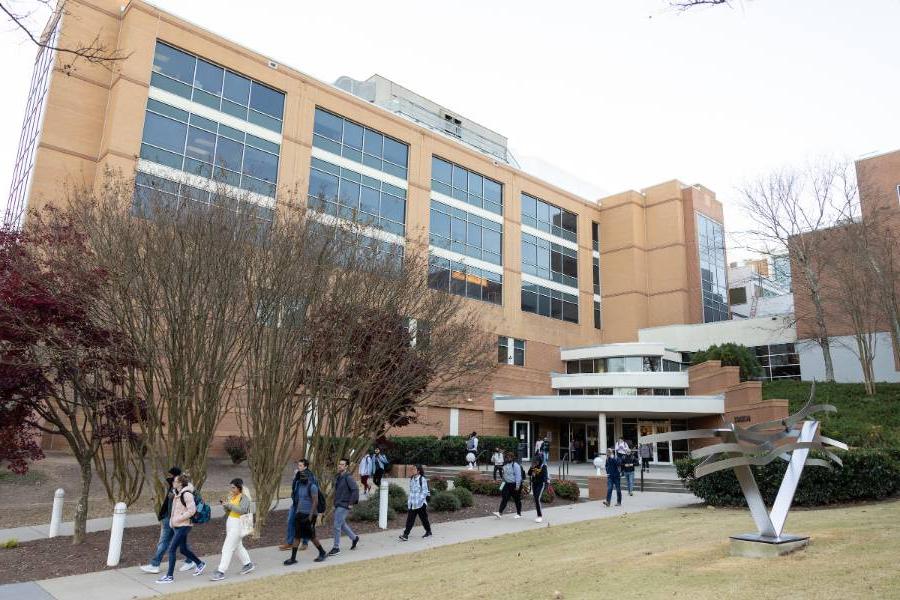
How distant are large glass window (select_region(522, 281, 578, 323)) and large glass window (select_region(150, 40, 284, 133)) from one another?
1874 cm

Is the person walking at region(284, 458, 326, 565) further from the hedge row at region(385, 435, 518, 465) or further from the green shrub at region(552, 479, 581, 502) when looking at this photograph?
the hedge row at region(385, 435, 518, 465)

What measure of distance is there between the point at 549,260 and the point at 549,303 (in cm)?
307

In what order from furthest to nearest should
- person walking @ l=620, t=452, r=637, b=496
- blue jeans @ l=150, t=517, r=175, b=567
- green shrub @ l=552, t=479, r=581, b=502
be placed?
1. person walking @ l=620, t=452, r=637, b=496
2. green shrub @ l=552, t=479, r=581, b=502
3. blue jeans @ l=150, t=517, r=175, b=567

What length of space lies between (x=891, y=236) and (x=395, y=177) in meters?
25.3

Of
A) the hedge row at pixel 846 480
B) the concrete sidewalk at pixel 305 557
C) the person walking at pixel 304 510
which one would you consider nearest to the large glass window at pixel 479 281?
the concrete sidewalk at pixel 305 557

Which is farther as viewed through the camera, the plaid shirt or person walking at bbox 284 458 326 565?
the plaid shirt

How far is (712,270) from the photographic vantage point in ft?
156

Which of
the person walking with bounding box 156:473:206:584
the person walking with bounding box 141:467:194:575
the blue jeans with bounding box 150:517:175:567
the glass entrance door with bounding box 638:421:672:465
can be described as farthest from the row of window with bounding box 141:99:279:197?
the glass entrance door with bounding box 638:421:672:465

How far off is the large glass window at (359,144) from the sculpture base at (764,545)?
93.2ft

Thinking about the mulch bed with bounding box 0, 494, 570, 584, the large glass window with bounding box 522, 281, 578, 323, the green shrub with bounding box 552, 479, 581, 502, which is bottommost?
the mulch bed with bounding box 0, 494, 570, 584

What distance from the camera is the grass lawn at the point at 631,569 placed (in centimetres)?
661

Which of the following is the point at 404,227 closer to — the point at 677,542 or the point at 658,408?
the point at 658,408

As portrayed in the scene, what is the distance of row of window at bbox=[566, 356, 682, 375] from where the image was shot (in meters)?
38.0

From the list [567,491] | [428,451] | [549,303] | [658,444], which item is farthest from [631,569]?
[549,303]
